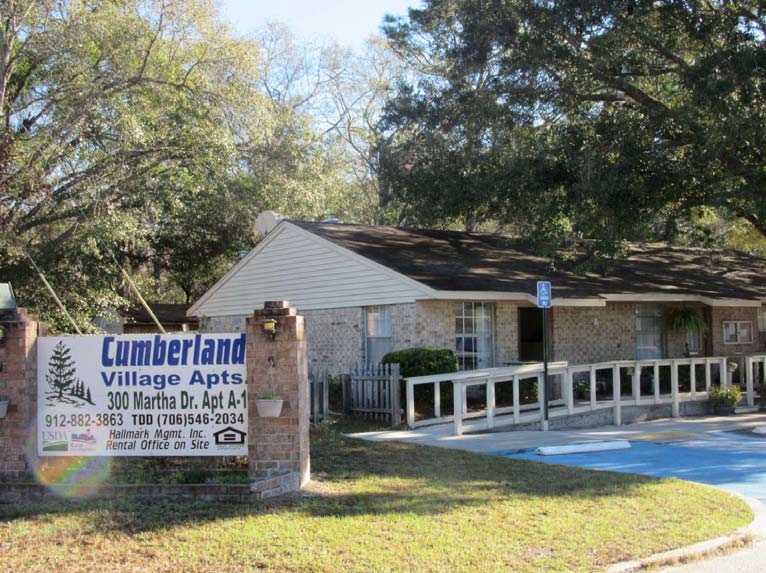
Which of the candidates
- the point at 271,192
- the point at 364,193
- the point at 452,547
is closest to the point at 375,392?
the point at 452,547

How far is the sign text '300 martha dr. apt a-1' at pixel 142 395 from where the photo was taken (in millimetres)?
9352

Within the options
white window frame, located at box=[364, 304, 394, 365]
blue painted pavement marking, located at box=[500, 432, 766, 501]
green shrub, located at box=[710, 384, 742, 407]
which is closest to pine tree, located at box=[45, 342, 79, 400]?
blue painted pavement marking, located at box=[500, 432, 766, 501]

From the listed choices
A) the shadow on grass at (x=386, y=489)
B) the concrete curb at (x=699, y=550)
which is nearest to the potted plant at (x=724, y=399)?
the shadow on grass at (x=386, y=489)

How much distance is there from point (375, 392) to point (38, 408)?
7725mm

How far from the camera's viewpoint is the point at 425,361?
1677 centimetres

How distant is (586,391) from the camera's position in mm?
19078

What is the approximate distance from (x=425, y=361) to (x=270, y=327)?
808 centimetres

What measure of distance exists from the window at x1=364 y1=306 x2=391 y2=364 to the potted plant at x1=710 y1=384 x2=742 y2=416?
7.72 m

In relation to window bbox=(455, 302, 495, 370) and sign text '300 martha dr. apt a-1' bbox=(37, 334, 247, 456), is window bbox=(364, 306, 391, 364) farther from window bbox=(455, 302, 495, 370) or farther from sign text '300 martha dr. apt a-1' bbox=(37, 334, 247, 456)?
sign text '300 martha dr. apt a-1' bbox=(37, 334, 247, 456)

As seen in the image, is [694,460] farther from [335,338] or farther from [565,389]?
[335,338]

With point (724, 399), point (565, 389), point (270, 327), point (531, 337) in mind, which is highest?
point (270, 327)

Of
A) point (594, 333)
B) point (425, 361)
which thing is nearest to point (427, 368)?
point (425, 361)

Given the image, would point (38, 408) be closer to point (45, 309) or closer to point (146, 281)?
point (45, 309)

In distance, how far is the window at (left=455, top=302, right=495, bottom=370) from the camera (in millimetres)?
19125
